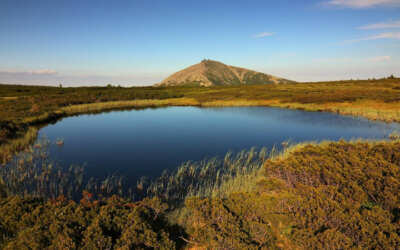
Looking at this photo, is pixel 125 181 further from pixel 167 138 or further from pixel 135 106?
pixel 135 106

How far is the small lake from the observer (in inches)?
779

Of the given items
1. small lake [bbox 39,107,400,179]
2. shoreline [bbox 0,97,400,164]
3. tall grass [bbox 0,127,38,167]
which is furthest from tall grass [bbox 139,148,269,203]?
shoreline [bbox 0,97,400,164]

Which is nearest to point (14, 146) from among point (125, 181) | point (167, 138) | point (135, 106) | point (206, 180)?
point (125, 181)

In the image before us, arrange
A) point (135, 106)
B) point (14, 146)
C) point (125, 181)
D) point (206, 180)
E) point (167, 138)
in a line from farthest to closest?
point (135, 106), point (167, 138), point (14, 146), point (206, 180), point (125, 181)

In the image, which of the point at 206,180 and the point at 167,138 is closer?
the point at 206,180

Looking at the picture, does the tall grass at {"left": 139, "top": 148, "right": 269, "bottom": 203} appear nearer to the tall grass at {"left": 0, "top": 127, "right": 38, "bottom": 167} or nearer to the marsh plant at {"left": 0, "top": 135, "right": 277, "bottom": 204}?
the marsh plant at {"left": 0, "top": 135, "right": 277, "bottom": 204}

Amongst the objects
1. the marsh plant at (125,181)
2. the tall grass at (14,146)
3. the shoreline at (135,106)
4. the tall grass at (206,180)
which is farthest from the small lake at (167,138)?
the shoreline at (135,106)

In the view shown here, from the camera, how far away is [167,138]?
29.1 m

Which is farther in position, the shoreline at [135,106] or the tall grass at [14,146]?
the shoreline at [135,106]

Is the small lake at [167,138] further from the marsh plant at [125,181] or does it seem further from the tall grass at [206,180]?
the tall grass at [206,180]

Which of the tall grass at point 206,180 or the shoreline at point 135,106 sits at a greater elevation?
the shoreline at point 135,106

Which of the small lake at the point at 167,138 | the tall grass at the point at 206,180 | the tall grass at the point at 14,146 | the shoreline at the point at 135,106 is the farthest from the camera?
the shoreline at the point at 135,106

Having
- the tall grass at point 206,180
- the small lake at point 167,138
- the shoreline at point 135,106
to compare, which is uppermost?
the shoreline at point 135,106

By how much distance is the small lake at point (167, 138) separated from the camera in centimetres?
1978
